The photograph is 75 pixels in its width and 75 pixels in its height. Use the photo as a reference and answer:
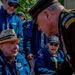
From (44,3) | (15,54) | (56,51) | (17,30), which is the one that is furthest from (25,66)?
(44,3)

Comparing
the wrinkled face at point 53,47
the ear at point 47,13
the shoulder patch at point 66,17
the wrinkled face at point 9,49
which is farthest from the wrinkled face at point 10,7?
the shoulder patch at point 66,17

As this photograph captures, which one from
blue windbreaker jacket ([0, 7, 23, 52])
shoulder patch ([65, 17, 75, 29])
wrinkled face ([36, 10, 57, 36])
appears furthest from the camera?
blue windbreaker jacket ([0, 7, 23, 52])

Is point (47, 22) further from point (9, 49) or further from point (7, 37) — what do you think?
point (7, 37)

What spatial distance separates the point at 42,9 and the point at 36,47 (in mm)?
3541

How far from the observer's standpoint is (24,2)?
13617 mm

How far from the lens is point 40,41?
21.4 ft

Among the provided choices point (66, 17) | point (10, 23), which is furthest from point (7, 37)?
point (66, 17)

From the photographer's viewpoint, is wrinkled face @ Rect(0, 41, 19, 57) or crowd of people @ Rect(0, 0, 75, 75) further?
wrinkled face @ Rect(0, 41, 19, 57)

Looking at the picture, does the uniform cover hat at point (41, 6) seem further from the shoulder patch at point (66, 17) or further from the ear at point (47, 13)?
the shoulder patch at point (66, 17)

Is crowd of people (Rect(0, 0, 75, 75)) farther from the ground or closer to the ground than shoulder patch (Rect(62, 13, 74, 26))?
closer to the ground

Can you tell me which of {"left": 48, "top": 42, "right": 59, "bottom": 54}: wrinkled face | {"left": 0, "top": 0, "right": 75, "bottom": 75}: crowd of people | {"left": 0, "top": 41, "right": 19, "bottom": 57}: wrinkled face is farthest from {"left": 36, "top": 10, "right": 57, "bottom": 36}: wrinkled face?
{"left": 48, "top": 42, "right": 59, "bottom": 54}: wrinkled face

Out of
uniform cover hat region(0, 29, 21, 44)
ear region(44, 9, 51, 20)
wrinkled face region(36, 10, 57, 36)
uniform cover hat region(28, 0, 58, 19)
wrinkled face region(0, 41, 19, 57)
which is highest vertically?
uniform cover hat region(28, 0, 58, 19)

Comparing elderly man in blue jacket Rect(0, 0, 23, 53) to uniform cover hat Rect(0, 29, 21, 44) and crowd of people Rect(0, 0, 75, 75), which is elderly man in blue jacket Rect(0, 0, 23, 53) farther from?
uniform cover hat Rect(0, 29, 21, 44)

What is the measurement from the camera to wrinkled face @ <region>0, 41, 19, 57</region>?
16.3 feet
